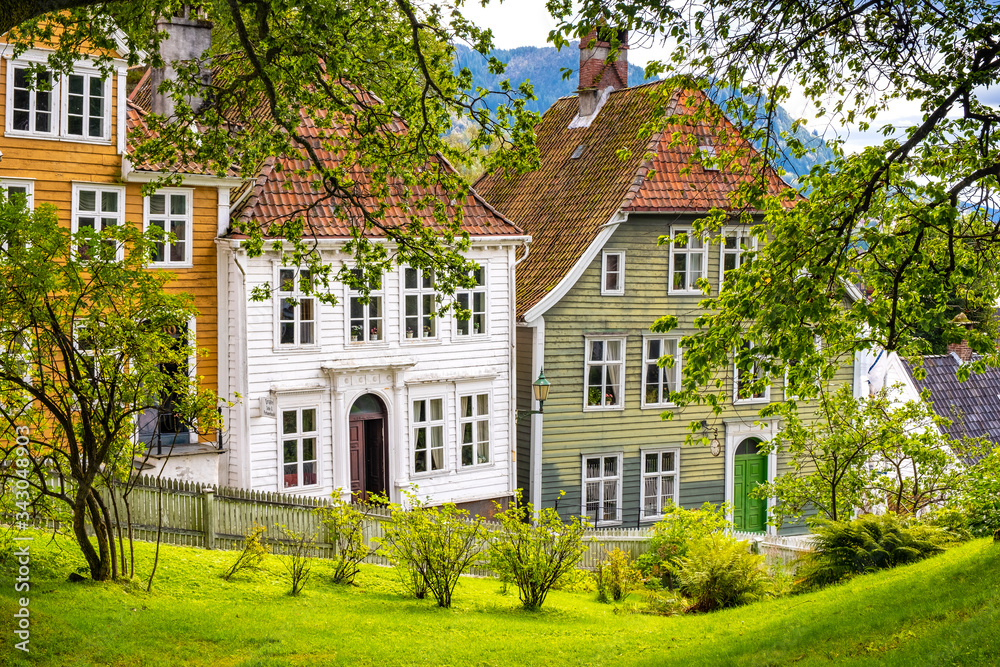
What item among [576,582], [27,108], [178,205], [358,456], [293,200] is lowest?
[576,582]

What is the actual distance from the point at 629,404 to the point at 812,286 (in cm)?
1760

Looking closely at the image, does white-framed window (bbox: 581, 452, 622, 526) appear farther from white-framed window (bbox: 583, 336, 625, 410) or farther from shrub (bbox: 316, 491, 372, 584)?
shrub (bbox: 316, 491, 372, 584)

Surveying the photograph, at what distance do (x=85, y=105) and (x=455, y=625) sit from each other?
13.5m

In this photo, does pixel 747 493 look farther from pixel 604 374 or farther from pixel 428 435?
pixel 428 435

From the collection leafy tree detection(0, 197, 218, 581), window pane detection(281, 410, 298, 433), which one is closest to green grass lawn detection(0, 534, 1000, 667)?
leafy tree detection(0, 197, 218, 581)

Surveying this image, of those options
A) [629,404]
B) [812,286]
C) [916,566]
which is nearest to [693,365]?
[812,286]

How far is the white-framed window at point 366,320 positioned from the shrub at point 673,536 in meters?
7.82

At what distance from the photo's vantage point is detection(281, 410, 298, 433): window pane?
72.3 ft

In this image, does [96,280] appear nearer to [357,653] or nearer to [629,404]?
[357,653]

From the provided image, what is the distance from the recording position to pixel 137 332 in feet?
35.8

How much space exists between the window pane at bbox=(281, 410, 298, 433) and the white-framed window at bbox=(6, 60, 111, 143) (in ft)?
22.6

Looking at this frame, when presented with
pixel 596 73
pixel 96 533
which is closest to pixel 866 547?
pixel 96 533

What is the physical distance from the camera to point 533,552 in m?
14.6

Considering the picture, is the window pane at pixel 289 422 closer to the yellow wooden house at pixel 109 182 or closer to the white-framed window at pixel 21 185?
the yellow wooden house at pixel 109 182
